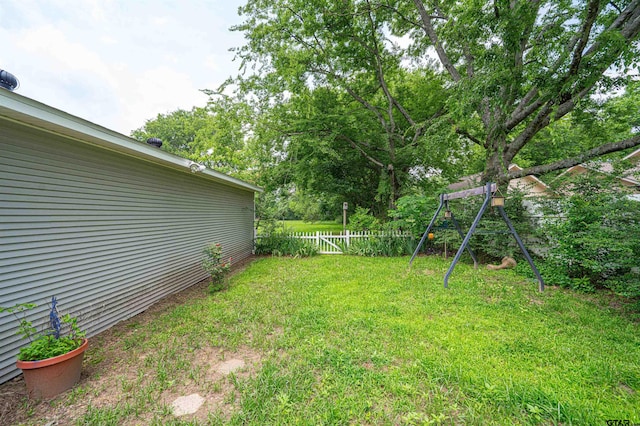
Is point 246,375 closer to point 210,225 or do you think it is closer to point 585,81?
point 210,225

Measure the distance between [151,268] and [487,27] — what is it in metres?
7.20

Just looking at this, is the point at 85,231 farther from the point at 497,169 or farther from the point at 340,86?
the point at 340,86

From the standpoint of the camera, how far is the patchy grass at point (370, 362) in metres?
1.64

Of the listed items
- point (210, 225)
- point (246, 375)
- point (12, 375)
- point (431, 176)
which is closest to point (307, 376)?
point (246, 375)

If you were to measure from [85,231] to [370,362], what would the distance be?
354cm

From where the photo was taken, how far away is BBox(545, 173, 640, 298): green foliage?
135 inches

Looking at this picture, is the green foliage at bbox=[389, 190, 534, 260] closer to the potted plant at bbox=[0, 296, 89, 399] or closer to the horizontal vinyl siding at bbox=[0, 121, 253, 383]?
the horizontal vinyl siding at bbox=[0, 121, 253, 383]

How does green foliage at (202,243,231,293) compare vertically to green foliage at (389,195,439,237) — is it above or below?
below

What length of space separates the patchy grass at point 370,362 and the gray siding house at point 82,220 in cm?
56

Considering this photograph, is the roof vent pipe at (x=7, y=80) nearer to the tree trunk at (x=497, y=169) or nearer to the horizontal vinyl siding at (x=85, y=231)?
the horizontal vinyl siding at (x=85, y=231)

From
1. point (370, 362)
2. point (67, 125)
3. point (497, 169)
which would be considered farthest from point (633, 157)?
point (67, 125)

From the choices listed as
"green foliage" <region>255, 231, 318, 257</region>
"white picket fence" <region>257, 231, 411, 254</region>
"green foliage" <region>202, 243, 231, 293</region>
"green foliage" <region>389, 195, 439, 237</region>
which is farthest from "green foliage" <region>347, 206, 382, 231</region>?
"green foliage" <region>202, 243, 231, 293</region>

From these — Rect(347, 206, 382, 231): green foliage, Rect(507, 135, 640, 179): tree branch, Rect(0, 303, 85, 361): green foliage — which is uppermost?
Rect(507, 135, 640, 179): tree branch

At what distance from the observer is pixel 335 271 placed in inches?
222
